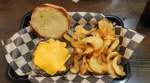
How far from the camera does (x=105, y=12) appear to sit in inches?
49.4

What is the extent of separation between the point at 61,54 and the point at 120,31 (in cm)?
26

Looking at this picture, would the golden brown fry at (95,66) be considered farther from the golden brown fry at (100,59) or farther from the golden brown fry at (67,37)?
the golden brown fry at (67,37)

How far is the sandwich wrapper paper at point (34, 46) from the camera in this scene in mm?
910

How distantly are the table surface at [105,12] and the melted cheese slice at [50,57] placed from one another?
0.68ft

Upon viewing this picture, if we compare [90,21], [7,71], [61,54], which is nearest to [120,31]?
[90,21]

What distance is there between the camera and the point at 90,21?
1.07 metres

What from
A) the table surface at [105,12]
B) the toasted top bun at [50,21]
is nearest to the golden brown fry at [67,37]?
the toasted top bun at [50,21]

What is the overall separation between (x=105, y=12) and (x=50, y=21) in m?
0.35

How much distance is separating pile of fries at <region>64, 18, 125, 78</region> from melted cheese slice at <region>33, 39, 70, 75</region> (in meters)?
0.04

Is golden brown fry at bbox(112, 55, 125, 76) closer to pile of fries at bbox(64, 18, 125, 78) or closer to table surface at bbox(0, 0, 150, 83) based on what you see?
pile of fries at bbox(64, 18, 125, 78)

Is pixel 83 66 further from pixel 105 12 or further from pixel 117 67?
pixel 105 12

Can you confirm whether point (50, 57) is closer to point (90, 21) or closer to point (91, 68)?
point (91, 68)

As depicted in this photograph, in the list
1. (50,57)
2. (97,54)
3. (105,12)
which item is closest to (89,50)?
(97,54)

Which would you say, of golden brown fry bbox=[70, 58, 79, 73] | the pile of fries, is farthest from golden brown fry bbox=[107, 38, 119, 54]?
golden brown fry bbox=[70, 58, 79, 73]
